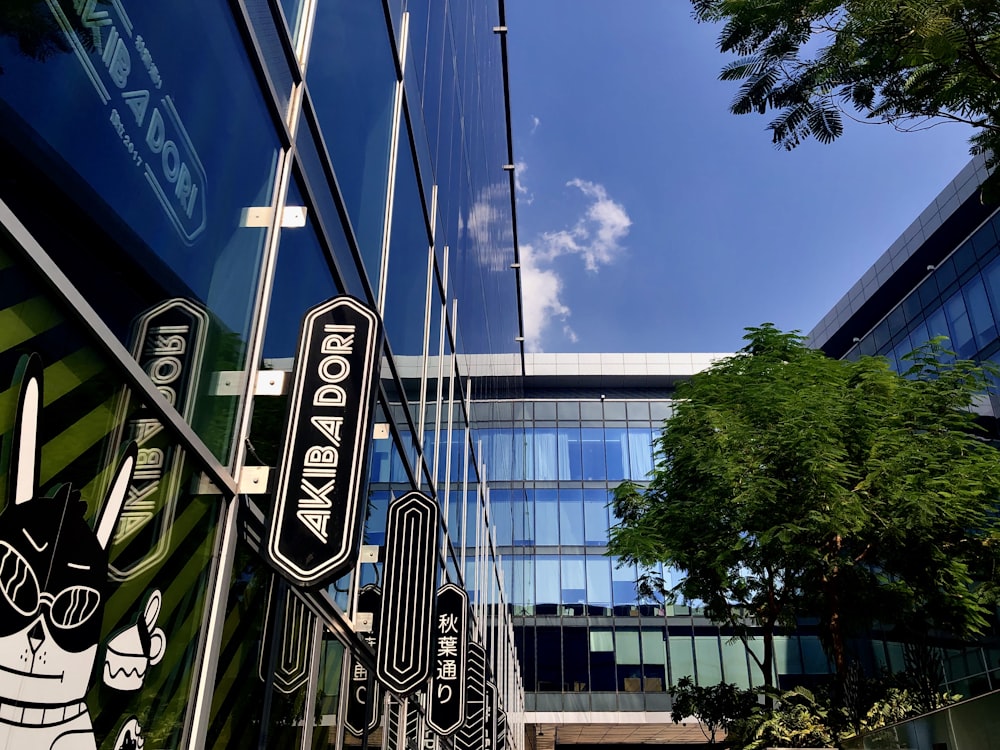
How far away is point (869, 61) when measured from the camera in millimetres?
8383

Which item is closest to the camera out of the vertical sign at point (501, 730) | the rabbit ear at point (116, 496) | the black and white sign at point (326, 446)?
the rabbit ear at point (116, 496)

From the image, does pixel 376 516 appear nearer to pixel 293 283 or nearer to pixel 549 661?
pixel 293 283

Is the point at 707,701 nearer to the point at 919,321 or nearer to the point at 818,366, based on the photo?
the point at 818,366

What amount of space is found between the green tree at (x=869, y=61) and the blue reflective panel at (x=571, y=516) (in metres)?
36.7

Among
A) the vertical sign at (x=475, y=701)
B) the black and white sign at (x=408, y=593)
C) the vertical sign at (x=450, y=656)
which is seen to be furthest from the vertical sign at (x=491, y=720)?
the black and white sign at (x=408, y=593)

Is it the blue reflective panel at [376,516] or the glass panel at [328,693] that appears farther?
the blue reflective panel at [376,516]

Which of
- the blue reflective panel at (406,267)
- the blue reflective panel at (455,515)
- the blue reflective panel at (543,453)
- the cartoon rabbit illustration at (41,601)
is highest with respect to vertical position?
the blue reflective panel at (543,453)

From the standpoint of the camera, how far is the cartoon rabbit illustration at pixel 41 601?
10.5ft

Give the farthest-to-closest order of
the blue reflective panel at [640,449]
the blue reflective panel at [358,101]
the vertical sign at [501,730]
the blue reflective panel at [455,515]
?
the blue reflective panel at [640,449]
the vertical sign at [501,730]
the blue reflective panel at [455,515]
the blue reflective panel at [358,101]

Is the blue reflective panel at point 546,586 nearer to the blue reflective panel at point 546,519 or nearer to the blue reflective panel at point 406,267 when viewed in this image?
the blue reflective panel at point 546,519

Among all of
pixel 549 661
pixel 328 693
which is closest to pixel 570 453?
pixel 549 661

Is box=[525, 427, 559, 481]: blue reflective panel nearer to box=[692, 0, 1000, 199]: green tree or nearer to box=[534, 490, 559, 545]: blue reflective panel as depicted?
box=[534, 490, 559, 545]: blue reflective panel

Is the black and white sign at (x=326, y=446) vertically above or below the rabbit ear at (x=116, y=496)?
above

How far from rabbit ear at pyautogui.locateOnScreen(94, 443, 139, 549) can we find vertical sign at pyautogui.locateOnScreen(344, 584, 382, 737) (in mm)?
5638
